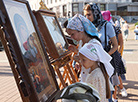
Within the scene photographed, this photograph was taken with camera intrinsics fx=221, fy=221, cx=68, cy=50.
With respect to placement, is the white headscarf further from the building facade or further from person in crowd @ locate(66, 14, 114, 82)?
the building facade

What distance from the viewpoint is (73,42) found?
4.79m

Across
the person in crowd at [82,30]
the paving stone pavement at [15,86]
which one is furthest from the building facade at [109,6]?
the person in crowd at [82,30]

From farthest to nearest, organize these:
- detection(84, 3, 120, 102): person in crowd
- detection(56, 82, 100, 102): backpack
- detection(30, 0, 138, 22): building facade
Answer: detection(30, 0, 138, 22): building facade, detection(84, 3, 120, 102): person in crowd, detection(56, 82, 100, 102): backpack

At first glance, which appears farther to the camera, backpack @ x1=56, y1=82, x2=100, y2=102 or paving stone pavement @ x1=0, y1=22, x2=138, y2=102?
paving stone pavement @ x1=0, y1=22, x2=138, y2=102

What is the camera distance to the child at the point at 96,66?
2.31 meters

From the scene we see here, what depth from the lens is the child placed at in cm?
231

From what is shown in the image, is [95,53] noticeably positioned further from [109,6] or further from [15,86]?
[109,6]

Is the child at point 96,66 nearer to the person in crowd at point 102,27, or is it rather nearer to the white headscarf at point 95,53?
the white headscarf at point 95,53

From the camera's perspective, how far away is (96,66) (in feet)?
7.98

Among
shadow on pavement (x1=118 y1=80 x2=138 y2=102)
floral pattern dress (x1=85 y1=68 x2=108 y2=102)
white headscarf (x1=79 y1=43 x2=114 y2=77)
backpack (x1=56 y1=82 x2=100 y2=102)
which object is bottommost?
shadow on pavement (x1=118 y1=80 x2=138 y2=102)

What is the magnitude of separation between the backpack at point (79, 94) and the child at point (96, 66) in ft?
3.35

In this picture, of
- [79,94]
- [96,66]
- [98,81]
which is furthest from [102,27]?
[79,94]

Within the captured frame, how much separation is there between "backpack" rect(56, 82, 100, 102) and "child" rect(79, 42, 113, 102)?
3.35 ft

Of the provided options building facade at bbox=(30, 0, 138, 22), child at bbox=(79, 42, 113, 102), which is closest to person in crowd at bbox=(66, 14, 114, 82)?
child at bbox=(79, 42, 113, 102)
